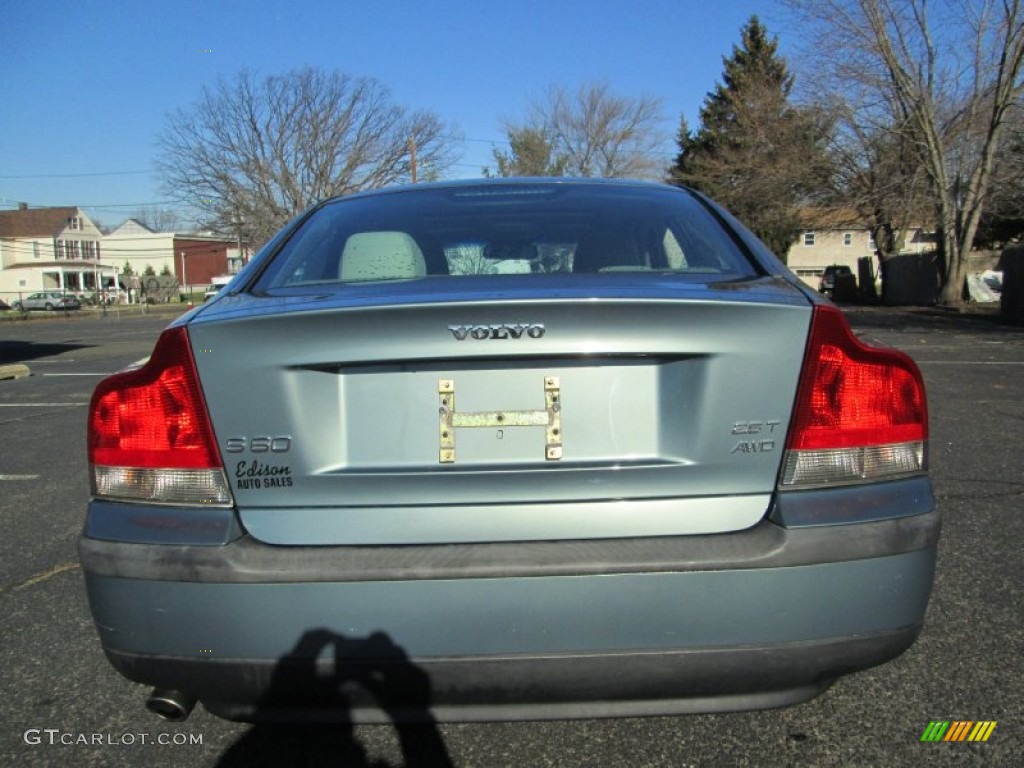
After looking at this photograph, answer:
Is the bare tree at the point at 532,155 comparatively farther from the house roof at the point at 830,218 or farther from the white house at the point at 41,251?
the white house at the point at 41,251

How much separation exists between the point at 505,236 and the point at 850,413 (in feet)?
4.16

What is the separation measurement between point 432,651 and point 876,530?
968 mm

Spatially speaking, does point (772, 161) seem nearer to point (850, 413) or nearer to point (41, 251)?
point (850, 413)

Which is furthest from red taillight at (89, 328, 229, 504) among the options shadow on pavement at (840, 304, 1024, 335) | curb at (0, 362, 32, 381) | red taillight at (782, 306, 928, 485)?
shadow on pavement at (840, 304, 1024, 335)

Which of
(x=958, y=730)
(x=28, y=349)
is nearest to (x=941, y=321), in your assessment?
(x=958, y=730)

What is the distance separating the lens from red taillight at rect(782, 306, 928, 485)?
5.93 ft

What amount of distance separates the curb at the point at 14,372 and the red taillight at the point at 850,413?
39.5 ft

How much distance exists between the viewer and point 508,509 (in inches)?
69.3

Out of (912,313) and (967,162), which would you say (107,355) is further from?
(967,162)

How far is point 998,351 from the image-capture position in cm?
1219

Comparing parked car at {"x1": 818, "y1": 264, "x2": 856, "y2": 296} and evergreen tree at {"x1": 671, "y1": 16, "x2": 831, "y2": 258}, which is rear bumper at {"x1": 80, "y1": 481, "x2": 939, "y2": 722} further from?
parked car at {"x1": 818, "y1": 264, "x2": 856, "y2": 296}

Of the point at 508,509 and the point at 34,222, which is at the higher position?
the point at 34,222

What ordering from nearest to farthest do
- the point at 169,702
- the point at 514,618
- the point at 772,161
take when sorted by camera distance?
the point at 514,618
the point at 169,702
the point at 772,161

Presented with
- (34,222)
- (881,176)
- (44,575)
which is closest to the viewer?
(44,575)
